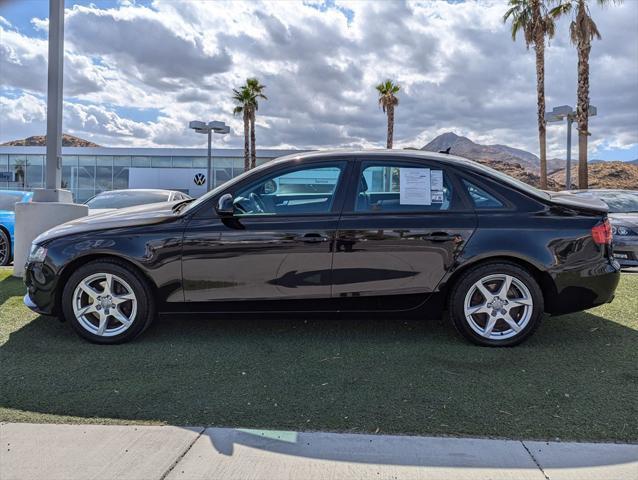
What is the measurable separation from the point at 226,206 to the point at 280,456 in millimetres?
2020

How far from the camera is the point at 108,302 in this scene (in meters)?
4.22

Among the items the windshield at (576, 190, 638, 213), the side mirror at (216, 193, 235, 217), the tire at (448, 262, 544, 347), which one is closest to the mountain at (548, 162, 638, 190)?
the windshield at (576, 190, 638, 213)

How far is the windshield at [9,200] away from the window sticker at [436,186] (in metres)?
8.02

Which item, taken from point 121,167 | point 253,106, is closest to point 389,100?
point 253,106

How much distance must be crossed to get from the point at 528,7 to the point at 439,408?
23.2m

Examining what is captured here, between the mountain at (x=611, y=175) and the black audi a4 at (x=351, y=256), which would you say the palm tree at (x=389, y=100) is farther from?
the black audi a4 at (x=351, y=256)

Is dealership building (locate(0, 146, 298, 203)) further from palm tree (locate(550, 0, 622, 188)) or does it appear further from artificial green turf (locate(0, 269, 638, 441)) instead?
artificial green turf (locate(0, 269, 638, 441))

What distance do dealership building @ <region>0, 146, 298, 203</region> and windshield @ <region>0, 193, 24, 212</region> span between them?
79.4 feet

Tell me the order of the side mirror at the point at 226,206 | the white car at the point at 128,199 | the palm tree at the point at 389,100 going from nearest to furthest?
the side mirror at the point at 226,206 → the white car at the point at 128,199 → the palm tree at the point at 389,100

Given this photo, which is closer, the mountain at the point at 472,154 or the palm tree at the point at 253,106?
the mountain at the point at 472,154

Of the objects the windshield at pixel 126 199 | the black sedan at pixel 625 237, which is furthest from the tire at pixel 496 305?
Result: the windshield at pixel 126 199

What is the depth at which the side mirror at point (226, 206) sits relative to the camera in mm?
4031

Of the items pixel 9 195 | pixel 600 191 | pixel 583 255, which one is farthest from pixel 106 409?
pixel 600 191

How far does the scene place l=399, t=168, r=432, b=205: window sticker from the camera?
13.9 ft
